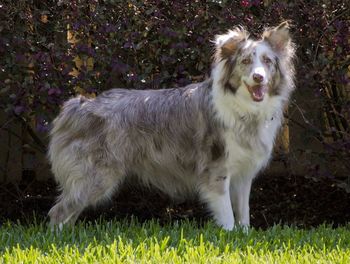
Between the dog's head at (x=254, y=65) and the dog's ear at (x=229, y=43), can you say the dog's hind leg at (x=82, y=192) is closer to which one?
the dog's head at (x=254, y=65)

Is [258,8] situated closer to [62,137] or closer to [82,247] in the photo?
[62,137]

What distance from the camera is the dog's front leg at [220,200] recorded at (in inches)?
249

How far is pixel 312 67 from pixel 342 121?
0.88 meters

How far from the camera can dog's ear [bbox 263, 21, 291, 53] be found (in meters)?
6.26

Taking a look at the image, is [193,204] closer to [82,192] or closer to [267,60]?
[82,192]

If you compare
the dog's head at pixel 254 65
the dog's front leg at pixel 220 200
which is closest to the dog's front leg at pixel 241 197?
the dog's front leg at pixel 220 200

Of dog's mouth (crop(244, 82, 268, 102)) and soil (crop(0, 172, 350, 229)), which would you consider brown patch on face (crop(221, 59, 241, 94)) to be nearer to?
dog's mouth (crop(244, 82, 268, 102))

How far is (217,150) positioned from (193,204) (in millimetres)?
2155

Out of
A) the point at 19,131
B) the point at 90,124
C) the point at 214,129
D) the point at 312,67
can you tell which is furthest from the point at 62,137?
the point at 312,67

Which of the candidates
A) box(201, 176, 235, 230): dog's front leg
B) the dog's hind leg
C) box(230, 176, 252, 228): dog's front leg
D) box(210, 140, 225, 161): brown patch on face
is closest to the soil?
box(230, 176, 252, 228): dog's front leg

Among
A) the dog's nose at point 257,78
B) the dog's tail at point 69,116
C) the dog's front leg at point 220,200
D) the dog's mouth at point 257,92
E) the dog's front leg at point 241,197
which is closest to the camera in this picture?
the dog's nose at point 257,78

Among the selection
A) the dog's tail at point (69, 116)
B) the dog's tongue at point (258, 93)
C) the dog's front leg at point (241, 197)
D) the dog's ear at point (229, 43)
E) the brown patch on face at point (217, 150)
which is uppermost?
the dog's ear at point (229, 43)

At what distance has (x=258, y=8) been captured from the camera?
728 cm

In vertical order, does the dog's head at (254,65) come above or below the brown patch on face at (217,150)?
above
